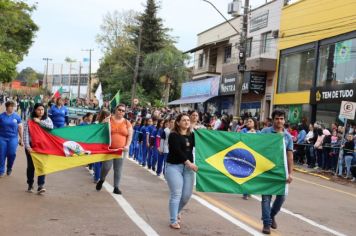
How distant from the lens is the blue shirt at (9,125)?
11.7 metres

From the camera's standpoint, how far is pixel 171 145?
777 cm

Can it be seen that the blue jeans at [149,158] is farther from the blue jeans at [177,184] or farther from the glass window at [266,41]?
the glass window at [266,41]

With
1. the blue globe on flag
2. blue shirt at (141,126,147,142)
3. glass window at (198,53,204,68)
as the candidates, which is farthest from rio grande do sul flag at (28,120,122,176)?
glass window at (198,53,204,68)

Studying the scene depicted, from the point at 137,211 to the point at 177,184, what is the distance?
1477 mm

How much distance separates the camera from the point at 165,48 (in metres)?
59.6

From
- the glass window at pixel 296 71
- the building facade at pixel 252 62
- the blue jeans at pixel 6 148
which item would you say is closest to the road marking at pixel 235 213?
the blue jeans at pixel 6 148

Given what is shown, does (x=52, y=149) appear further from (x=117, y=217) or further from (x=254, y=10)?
(x=254, y=10)

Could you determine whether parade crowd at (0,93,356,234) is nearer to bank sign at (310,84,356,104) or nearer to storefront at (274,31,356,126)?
bank sign at (310,84,356,104)

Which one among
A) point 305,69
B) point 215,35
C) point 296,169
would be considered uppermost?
point 215,35

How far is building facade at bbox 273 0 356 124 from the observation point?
25.3 metres

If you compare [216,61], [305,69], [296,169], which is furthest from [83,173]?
[216,61]

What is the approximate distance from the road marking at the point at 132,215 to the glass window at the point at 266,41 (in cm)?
2446

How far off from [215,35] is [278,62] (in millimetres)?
11997

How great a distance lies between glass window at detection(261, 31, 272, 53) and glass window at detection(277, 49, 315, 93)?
1.96m
